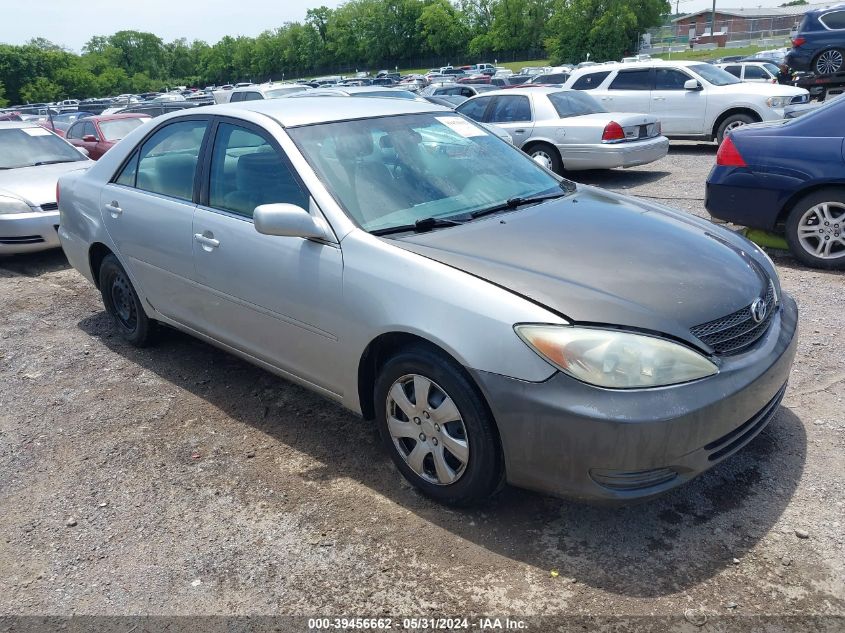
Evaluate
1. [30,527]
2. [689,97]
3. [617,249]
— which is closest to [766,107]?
[689,97]

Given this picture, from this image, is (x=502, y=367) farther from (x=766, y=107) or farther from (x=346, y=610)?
(x=766, y=107)

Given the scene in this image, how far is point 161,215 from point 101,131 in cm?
1021

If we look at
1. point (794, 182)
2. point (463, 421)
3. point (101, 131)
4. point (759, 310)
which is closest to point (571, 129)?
point (794, 182)

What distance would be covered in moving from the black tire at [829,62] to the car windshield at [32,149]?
50.3ft

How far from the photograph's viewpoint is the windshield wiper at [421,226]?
10.8 feet

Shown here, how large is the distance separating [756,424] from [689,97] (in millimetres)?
11493

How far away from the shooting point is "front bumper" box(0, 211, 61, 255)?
751 cm

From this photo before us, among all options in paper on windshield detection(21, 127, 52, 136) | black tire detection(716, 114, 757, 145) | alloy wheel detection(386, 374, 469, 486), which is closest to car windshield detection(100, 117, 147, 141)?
paper on windshield detection(21, 127, 52, 136)

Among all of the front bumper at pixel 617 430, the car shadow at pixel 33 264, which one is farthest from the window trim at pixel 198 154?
the car shadow at pixel 33 264

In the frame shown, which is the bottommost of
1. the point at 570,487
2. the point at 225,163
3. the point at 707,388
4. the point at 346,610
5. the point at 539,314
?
the point at 346,610

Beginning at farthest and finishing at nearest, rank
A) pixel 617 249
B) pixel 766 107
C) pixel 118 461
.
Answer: pixel 766 107
pixel 118 461
pixel 617 249

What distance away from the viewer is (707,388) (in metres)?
2.62

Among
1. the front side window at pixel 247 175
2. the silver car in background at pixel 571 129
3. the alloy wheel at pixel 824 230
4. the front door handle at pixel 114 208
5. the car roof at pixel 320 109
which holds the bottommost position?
the alloy wheel at pixel 824 230

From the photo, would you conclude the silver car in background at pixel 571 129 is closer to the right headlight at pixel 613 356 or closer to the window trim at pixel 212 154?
the window trim at pixel 212 154
